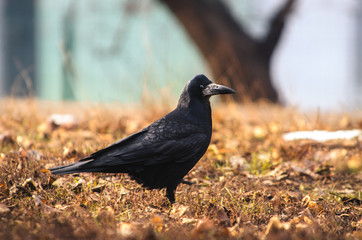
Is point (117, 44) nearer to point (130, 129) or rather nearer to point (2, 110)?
point (2, 110)

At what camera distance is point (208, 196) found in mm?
2793

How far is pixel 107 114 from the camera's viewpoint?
538cm

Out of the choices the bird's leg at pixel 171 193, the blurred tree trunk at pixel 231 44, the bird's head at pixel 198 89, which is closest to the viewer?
the bird's leg at pixel 171 193

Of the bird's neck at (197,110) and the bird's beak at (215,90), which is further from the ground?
the bird's beak at (215,90)

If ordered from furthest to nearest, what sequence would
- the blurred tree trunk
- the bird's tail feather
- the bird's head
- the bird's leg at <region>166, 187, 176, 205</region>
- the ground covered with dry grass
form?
the blurred tree trunk < the bird's head < the bird's leg at <region>166, 187, 176, 205</region> < the bird's tail feather < the ground covered with dry grass

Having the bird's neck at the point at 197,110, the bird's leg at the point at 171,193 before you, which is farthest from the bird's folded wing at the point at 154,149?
the bird's leg at the point at 171,193

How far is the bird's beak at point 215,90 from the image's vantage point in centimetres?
266

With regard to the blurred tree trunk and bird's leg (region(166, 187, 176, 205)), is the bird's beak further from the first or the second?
the blurred tree trunk

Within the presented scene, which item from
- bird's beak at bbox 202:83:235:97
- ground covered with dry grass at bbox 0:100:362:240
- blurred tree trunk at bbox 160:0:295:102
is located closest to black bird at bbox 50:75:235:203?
bird's beak at bbox 202:83:235:97

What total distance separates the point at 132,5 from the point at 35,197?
7830 mm

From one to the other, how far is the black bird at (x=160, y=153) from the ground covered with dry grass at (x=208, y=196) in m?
0.22

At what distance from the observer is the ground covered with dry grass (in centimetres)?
201

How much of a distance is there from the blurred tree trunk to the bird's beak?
230 inches

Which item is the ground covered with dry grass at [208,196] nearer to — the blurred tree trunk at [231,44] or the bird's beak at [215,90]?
the bird's beak at [215,90]
